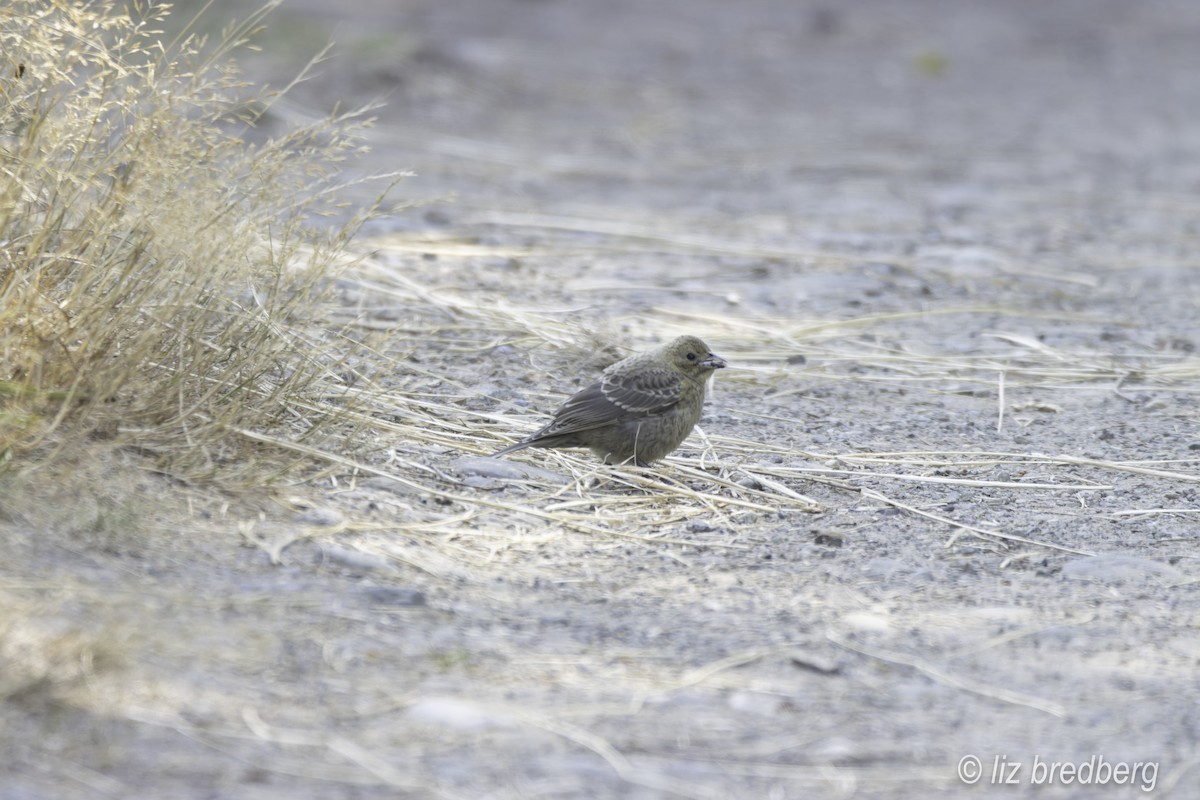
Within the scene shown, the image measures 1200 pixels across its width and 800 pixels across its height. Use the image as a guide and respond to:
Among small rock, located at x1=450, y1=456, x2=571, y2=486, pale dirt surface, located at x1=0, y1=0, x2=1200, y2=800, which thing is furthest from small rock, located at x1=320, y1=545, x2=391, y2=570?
small rock, located at x1=450, y1=456, x2=571, y2=486

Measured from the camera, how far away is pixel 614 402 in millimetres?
5461

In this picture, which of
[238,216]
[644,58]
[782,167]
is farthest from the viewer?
[644,58]

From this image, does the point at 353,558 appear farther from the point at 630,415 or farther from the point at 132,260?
the point at 630,415

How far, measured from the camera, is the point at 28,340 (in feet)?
14.4

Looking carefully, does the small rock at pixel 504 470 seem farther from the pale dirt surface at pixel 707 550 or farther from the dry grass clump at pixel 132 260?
the dry grass clump at pixel 132 260

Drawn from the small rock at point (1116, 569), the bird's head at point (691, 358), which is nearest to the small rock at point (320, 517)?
the bird's head at point (691, 358)

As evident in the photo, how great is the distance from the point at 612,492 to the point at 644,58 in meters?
12.4

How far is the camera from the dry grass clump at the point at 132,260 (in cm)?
442

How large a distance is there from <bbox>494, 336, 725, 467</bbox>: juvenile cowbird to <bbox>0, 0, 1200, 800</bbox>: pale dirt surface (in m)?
0.15

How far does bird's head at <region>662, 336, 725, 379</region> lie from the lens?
5859mm

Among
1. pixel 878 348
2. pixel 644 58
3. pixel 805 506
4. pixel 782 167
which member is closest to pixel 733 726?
pixel 805 506

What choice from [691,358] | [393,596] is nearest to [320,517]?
[393,596]

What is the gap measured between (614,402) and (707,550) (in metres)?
0.90

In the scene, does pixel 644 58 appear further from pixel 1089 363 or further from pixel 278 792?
pixel 278 792
